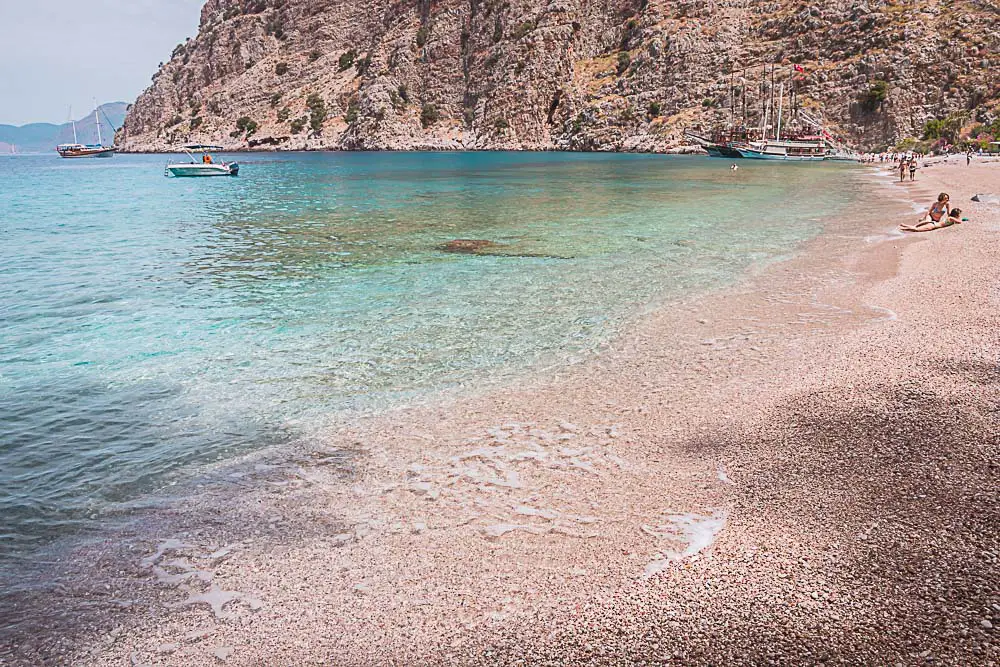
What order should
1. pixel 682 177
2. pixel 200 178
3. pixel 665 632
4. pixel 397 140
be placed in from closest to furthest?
pixel 665 632
pixel 682 177
pixel 200 178
pixel 397 140

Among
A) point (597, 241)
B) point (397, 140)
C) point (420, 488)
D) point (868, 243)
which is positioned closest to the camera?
point (420, 488)

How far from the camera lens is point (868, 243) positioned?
2095 cm

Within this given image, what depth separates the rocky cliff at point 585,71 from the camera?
10888 cm

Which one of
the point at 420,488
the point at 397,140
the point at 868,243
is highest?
the point at 397,140

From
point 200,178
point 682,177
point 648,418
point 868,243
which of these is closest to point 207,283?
point 648,418

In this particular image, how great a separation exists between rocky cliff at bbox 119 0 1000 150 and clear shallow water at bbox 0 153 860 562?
101 metres

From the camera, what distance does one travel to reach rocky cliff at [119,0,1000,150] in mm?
108875

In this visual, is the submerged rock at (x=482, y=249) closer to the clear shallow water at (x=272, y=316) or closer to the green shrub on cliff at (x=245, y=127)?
the clear shallow water at (x=272, y=316)

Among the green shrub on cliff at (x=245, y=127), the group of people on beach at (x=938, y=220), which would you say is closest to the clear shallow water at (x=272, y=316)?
the group of people on beach at (x=938, y=220)

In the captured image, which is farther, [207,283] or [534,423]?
[207,283]

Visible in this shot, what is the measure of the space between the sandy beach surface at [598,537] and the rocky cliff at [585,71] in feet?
397

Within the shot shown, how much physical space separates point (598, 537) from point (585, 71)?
6586 inches

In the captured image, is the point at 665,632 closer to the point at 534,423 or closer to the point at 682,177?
the point at 534,423

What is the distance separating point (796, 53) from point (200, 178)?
11583 cm
